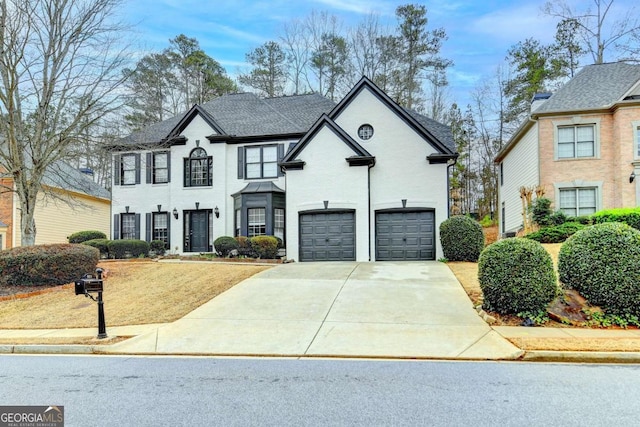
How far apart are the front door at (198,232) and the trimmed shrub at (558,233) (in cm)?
1519

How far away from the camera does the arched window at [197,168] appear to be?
22.6 metres

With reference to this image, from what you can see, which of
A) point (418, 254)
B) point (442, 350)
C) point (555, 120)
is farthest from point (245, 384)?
point (555, 120)

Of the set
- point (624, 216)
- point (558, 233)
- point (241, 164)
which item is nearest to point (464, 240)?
point (558, 233)

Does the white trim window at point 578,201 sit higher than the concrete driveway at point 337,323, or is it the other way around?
the white trim window at point 578,201

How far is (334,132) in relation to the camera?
19.3 metres

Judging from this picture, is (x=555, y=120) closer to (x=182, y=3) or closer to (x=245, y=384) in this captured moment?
(x=182, y=3)

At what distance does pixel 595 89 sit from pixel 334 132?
1269cm

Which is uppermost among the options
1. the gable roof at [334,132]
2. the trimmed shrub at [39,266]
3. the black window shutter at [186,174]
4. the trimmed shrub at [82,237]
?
the gable roof at [334,132]

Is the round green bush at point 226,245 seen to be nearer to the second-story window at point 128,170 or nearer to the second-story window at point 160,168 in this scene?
the second-story window at point 160,168

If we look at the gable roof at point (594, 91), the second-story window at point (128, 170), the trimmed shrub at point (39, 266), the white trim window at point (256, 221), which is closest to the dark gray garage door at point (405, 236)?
the white trim window at point (256, 221)

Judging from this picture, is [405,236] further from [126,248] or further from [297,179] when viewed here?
[126,248]

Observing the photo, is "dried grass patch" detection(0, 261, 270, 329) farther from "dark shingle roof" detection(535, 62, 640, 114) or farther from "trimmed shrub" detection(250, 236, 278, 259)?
"dark shingle roof" detection(535, 62, 640, 114)

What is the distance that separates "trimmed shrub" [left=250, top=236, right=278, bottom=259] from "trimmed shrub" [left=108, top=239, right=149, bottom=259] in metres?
5.86

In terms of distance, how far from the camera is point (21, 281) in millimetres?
13930
